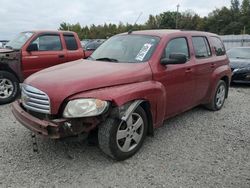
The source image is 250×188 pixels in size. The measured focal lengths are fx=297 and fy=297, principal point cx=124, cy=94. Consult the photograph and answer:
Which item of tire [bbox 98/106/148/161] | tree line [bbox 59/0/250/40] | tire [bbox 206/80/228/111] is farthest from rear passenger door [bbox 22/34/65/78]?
tree line [bbox 59/0/250/40]

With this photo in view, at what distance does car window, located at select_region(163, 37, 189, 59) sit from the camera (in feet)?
15.9

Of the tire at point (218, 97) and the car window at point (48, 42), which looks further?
the car window at point (48, 42)

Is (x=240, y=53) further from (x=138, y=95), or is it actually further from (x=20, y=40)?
(x=138, y=95)

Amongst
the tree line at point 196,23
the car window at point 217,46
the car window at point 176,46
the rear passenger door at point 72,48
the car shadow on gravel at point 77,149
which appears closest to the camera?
the car shadow on gravel at point 77,149

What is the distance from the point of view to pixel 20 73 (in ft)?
24.2

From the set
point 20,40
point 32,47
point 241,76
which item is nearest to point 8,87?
point 32,47

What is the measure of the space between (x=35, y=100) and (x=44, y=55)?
13.7 feet

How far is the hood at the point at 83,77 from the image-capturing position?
3629 mm

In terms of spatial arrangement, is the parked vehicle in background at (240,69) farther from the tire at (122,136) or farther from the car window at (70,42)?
the tire at (122,136)

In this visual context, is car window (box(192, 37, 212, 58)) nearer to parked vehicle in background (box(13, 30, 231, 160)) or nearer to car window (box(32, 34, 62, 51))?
parked vehicle in background (box(13, 30, 231, 160))

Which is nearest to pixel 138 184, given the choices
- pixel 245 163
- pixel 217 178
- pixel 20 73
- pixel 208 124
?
pixel 217 178

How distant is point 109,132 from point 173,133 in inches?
67.8

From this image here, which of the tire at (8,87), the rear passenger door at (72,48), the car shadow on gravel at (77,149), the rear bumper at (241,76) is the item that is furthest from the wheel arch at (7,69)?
the rear bumper at (241,76)

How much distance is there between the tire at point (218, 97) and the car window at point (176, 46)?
1634 millimetres
